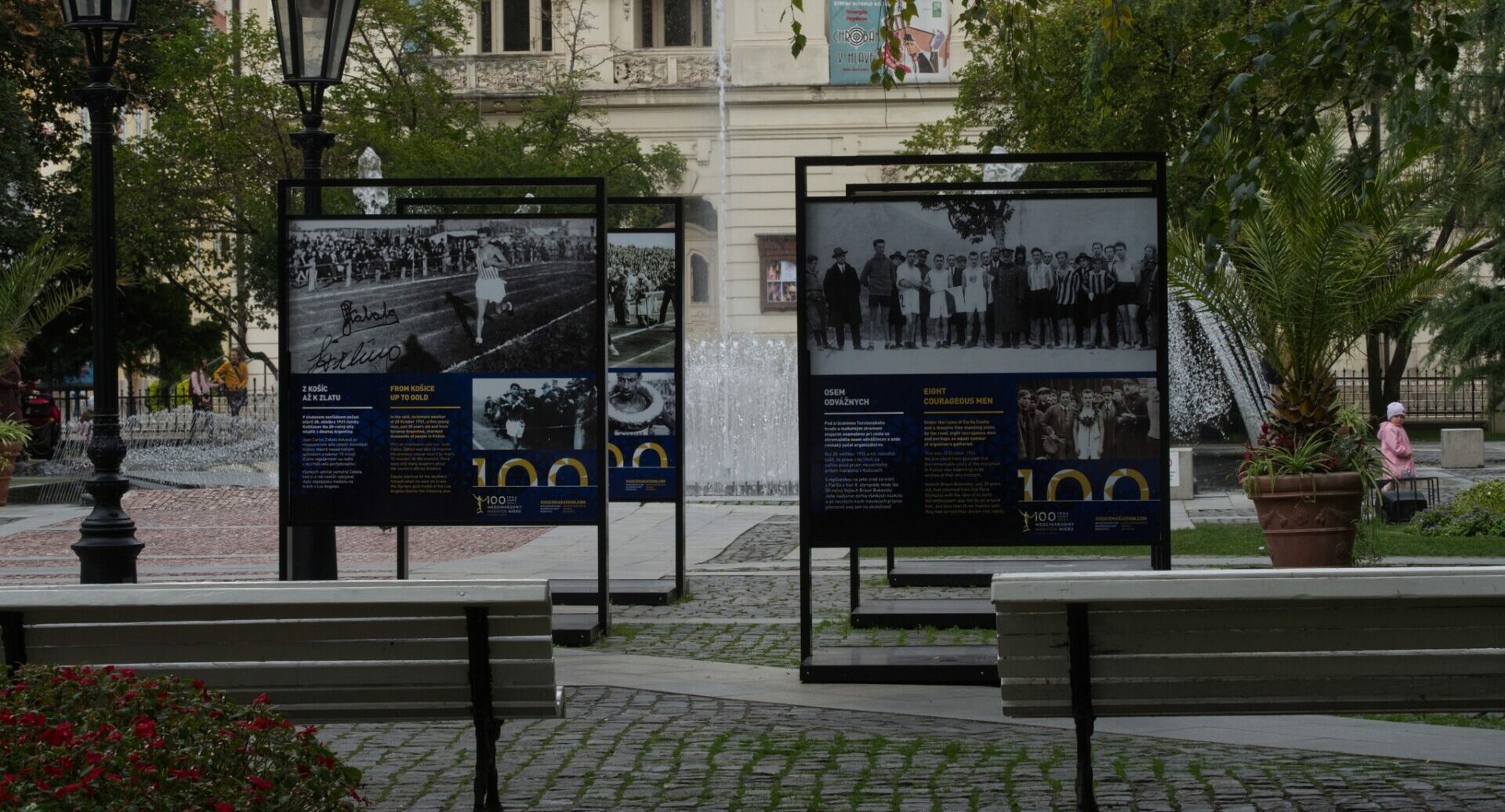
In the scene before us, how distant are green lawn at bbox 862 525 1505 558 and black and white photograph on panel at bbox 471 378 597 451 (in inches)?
164

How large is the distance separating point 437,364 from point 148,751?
19.5 ft

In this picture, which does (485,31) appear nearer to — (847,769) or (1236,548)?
(1236,548)

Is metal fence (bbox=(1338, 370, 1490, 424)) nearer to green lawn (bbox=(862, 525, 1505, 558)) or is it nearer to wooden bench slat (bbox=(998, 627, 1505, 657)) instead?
green lawn (bbox=(862, 525, 1505, 558))

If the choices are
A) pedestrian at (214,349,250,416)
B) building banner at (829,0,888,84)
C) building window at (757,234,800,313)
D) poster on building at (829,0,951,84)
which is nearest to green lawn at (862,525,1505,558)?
pedestrian at (214,349,250,416)

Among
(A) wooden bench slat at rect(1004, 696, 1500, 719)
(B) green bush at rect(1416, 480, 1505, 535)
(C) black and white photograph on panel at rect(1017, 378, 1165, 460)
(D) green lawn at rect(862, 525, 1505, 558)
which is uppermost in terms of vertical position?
(C) black and white photograph on panel at rect(1017, 378, 1165, 460)

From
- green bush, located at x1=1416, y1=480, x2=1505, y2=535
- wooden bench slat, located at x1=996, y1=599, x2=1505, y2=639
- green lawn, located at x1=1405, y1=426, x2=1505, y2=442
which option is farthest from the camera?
green lawn, located at x1=1405, y1=426, x2=1505, y2=442

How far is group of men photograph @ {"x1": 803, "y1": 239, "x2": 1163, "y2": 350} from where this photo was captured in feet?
27.5

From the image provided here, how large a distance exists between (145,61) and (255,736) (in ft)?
116

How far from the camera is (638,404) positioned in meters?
13.1

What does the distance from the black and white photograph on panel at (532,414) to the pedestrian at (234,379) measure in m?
29.7

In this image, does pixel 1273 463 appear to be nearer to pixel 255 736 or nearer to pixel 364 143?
pixel 255 736

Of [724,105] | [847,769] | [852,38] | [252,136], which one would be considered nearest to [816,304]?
[847,769]

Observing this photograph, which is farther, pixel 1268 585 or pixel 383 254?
pixel 383 254

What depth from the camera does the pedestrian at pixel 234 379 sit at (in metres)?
38.3
